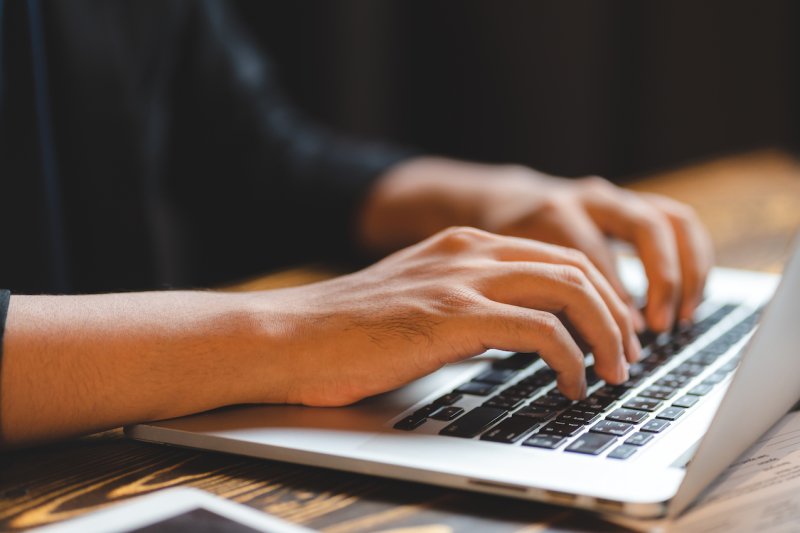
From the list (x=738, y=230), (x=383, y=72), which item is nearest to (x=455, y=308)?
(x=738, y=230)

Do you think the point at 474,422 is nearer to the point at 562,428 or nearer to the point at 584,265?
the point at 562,428

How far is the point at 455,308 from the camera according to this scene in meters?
0.58

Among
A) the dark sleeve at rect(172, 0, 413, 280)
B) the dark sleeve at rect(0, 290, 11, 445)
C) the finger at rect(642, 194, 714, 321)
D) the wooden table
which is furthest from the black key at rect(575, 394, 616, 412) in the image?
the dark sleeve at rect(172, 0, 413, 280)

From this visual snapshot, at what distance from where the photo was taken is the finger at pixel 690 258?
79cm

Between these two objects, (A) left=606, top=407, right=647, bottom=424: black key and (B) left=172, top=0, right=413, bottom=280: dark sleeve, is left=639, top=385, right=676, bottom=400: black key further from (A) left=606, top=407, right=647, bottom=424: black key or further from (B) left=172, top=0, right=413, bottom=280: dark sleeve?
(B) left=172, top=0, right=413, bottom=280: dark sleeve

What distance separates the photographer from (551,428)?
52cm

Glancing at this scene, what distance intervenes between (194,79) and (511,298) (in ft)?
2.71

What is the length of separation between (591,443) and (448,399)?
113 millimetres

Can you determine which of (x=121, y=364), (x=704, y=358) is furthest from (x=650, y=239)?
(x=121, y=364)

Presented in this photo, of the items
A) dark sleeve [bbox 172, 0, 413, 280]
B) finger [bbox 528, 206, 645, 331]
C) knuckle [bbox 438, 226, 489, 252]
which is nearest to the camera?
knuckle [bbox 438, 226, 489, 252]

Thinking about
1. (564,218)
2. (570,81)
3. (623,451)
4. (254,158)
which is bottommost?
(623,451)

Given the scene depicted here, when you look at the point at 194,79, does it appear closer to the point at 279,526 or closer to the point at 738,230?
the point at 738,230

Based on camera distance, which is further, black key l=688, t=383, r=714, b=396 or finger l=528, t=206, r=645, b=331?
finger l=528, t=206, r=645, b=331

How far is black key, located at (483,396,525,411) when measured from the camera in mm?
562
